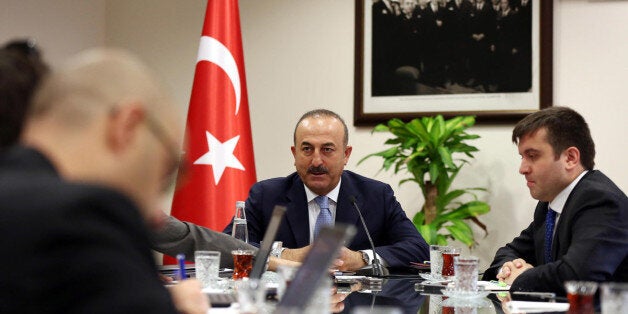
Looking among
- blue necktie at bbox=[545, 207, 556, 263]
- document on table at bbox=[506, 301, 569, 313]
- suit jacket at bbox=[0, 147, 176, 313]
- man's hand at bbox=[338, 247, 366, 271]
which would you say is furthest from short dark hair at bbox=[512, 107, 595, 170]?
suit jacket at bbox=[0, 147, 176, 313]

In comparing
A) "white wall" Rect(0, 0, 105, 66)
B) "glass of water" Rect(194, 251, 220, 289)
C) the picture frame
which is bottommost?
"glass of water" Rect(194, 251, 220, 289)

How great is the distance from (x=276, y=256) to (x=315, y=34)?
2.68 metres

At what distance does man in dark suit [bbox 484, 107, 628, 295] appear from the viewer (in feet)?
8.61

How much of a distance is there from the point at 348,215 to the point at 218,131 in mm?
1288

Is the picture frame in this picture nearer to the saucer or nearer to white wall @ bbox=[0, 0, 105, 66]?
white wall @ bbox=[0, 0, 105, 66]

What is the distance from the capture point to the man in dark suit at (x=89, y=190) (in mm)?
785

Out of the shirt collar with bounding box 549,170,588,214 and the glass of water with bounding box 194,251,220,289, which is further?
the shirt collar with bounding box 549,170,588,214

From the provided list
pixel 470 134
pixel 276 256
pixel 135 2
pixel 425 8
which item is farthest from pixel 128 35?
pixel 276 256

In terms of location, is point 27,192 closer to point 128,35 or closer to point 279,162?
point 279,162

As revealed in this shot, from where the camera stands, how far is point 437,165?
443 centimetres

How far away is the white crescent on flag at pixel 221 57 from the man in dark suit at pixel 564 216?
2011 millimetres

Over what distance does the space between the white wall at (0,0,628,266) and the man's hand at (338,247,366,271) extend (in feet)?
6.27

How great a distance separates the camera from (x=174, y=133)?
0.96 m

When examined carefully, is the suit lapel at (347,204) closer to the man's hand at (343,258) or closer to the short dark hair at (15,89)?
the man's hand at (343,258)
